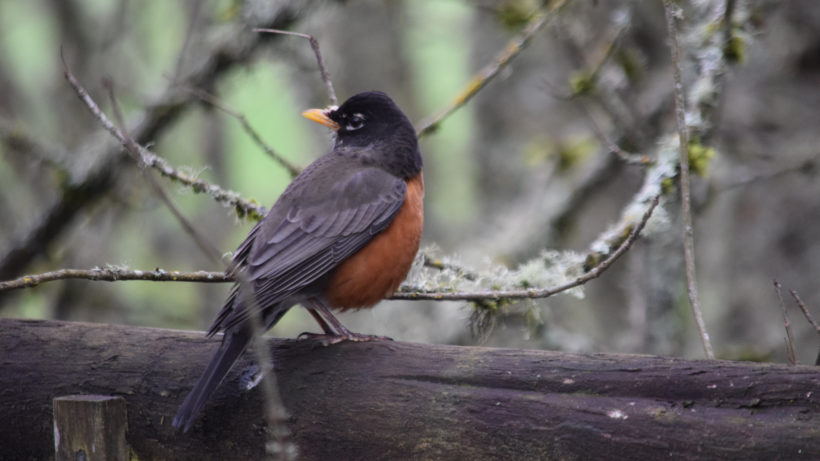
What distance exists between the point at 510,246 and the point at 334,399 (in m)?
3.86

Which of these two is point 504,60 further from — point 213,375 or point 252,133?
point 213,375

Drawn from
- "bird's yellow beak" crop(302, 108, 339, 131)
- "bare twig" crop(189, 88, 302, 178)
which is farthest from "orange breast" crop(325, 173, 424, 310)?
"bird's yellow beak" crop(302, 108, 339, 131)

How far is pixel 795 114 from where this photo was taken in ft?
22.9

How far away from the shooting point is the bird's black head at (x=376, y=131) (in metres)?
4.25

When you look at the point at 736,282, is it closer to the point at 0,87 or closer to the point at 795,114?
the point at 795,114

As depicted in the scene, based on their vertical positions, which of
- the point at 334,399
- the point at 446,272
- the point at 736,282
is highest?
the point at 736,282

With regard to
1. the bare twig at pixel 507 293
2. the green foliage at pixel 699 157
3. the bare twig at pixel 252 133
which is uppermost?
the bare twig at pixel 252 133

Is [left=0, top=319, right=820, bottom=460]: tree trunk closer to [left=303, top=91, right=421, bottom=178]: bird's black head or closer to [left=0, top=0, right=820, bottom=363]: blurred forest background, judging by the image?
[left=0, top=0, right=820, bottom=363]: blurred forest background

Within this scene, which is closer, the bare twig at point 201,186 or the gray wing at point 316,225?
the gray wing at point 316,225

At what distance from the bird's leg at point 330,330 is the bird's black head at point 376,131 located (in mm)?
787

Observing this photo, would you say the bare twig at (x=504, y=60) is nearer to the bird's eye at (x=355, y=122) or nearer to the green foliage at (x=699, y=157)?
the bird's eye at (x=355, y=122)

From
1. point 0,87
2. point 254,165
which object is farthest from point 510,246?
point 254,165

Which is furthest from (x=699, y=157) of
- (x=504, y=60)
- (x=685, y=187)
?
(x=504, y=60)

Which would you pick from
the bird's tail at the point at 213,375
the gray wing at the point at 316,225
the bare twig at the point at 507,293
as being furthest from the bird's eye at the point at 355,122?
the bird's tail at the point at 213,375
